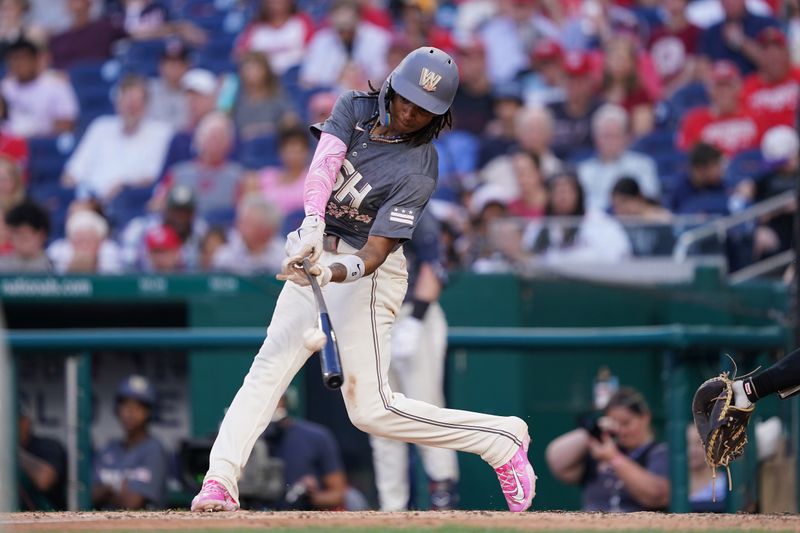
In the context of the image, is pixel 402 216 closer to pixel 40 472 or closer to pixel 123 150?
pixel 40 472

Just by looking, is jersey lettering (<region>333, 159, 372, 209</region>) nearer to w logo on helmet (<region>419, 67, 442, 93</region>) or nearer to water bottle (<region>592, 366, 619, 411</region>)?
w logo on helmet (<region>419, 67, 442, 93</region>)

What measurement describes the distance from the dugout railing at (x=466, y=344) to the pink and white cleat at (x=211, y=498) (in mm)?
2057

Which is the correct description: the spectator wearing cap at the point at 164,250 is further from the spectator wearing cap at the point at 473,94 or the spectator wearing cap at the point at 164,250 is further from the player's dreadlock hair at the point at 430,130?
the player's dreadlock hair at the point at 430,130

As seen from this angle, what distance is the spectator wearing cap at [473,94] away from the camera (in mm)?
10570

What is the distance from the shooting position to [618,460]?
21.7 ft

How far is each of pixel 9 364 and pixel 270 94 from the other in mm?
4263

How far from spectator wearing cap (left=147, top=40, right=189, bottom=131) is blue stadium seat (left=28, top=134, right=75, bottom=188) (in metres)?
0.84

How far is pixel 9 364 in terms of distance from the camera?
22.7 feet

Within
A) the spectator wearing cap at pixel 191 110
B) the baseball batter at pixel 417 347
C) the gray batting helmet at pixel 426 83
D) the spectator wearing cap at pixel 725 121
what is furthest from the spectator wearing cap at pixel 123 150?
the gray batting helmet at pixel 426 83

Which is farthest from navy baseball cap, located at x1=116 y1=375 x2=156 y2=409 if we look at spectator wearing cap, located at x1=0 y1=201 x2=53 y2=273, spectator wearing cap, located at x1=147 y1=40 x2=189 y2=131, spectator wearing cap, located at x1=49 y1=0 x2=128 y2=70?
spectator wearing cap, located at x1=49 y1=0 x2=128 y2=70

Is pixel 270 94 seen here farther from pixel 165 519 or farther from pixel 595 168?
pixel 165 519

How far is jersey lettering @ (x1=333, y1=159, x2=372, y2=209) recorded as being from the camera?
16.0 ft

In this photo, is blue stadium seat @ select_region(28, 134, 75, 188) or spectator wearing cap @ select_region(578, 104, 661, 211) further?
blue stadium seat @ select_region(28, 134, 75, 188)

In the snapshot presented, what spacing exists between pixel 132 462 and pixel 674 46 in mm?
6007
